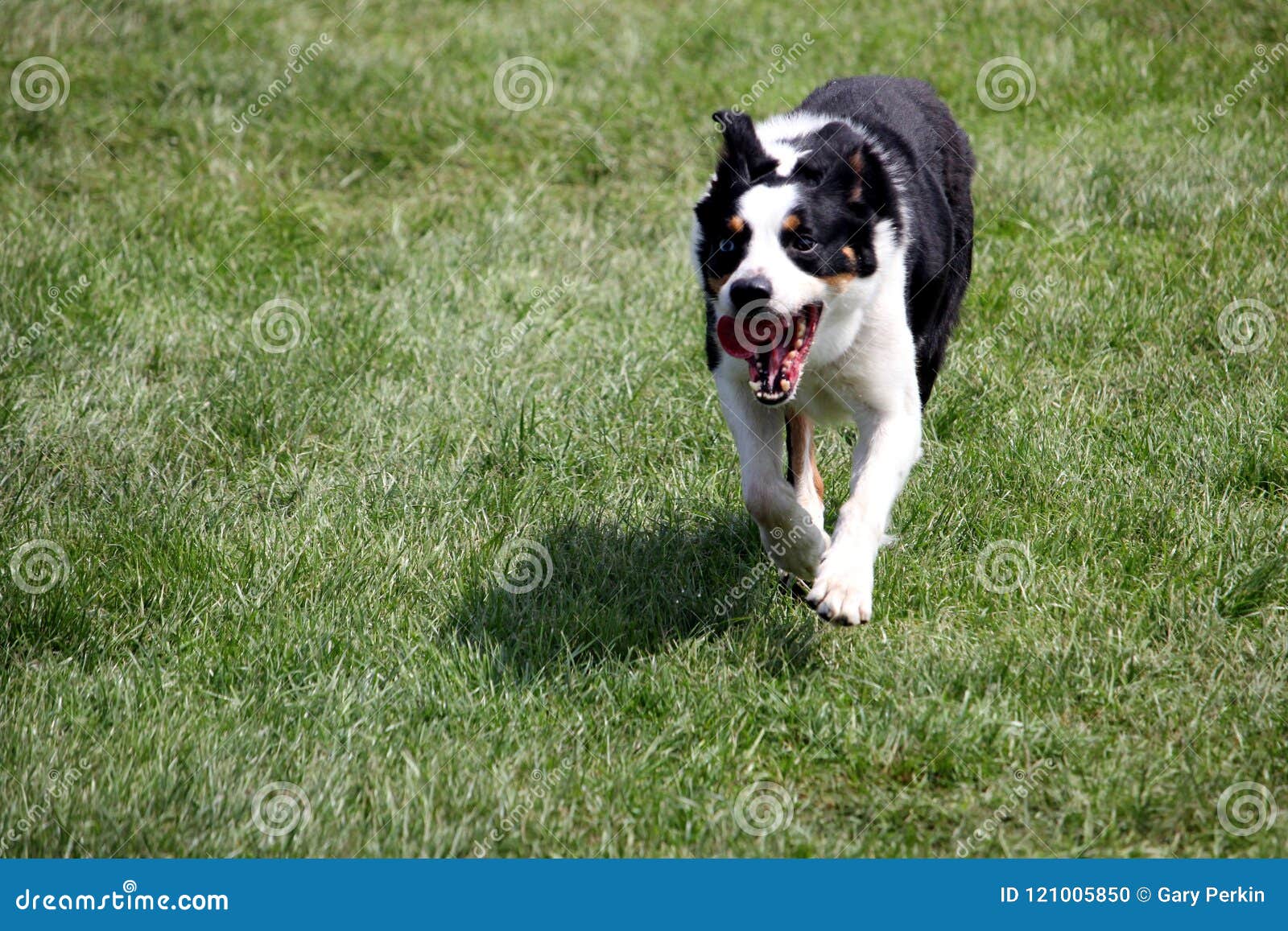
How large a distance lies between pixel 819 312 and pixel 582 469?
1510mm

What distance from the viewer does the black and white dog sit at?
3.53m

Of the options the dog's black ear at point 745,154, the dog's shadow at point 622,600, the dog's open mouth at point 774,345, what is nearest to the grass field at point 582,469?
the dog's shadow at point 622,600

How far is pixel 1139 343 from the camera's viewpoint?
5.37m

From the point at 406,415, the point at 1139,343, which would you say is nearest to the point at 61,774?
the point at 406,415

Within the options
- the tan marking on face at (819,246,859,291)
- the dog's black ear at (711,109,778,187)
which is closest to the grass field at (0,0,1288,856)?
the tan marking on face at (819,246,859,291)

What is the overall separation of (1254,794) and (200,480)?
143 inches

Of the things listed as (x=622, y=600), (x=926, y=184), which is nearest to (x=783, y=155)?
(x=926, y=184)

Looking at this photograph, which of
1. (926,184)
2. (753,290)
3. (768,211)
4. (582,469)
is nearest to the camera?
(753,290)

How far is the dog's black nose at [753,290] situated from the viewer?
3.40m

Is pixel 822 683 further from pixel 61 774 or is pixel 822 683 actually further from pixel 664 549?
pixel 61 774

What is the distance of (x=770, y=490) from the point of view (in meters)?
3.75

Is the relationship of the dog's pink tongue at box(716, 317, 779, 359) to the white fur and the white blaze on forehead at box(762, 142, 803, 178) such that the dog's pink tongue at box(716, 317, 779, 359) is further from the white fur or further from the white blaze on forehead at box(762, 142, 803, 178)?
the white blaze on forehead at box(762, 142, 803, 178)

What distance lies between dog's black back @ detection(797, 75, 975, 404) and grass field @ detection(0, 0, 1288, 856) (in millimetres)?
488

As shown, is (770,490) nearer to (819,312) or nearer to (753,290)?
(819,312)
